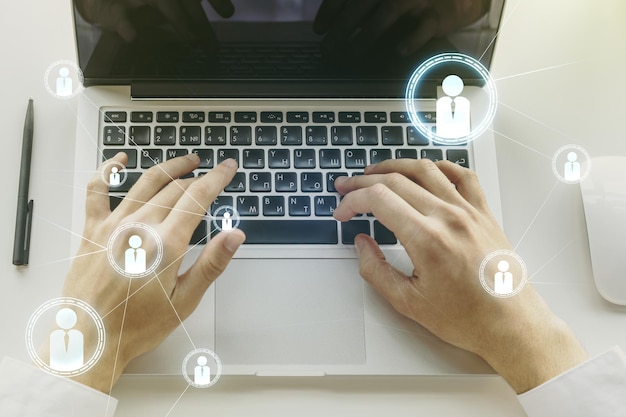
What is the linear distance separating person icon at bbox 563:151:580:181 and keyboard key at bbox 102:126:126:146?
0.50 m

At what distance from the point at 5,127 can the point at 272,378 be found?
0.41 m

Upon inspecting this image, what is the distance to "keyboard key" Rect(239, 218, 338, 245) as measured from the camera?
59cm

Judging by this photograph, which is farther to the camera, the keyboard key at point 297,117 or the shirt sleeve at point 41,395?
the keyboard key at point 297,117

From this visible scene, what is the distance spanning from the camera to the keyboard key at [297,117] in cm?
62

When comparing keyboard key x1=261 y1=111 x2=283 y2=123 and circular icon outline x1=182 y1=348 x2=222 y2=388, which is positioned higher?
keyboard key x1=261 y1=111 x2=283 y2=123

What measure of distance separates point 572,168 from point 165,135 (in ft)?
1.53

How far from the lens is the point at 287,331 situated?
0.57 metres

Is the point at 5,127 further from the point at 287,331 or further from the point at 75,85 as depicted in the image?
the point at 287,331

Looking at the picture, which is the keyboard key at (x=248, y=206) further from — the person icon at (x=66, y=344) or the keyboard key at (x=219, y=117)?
the person icon at (x=66, y=344)

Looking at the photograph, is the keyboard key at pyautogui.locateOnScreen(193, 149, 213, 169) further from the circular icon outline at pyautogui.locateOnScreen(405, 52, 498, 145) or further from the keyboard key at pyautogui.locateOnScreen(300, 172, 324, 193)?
the circular icon outline at pyautogui.locateOnScreen(405, 52, 498, 145)

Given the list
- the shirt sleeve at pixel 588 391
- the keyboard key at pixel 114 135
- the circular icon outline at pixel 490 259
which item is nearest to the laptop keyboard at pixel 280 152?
the keyboard key at pixel 114 135

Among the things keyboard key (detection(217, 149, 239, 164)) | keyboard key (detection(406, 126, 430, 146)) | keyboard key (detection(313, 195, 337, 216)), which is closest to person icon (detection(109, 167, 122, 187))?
keyboard key (detection(217, 149, 239, 164))

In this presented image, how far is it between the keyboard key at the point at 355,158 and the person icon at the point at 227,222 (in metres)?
0.14

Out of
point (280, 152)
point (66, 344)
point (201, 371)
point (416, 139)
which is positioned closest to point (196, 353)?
point (201, 371)
